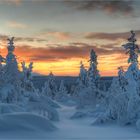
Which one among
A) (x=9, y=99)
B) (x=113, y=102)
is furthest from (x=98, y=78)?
(x=113, y=102)

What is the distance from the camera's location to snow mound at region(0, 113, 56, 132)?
25.1m

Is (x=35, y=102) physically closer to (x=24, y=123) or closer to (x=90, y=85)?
(x=24, y=123)

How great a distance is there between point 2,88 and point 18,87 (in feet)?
9.42

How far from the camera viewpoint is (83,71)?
74625 millimetres

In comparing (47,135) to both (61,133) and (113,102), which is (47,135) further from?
(113,102)

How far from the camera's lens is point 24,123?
25.9m

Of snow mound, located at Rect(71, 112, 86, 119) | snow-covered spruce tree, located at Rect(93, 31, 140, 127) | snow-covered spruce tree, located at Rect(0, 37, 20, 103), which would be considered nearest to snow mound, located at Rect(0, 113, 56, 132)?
snow-covered spruce tree, located at Rect(93, 31, 140, 127)

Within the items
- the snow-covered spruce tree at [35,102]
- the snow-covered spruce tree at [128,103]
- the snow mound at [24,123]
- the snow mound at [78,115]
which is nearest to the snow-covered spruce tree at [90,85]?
the snow-covered spruce tree at [35,102]

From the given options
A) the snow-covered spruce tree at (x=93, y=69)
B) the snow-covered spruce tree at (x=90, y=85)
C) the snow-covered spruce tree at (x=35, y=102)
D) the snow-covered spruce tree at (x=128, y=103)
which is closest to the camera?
the snow-covered spruce tree at (x=128, y=103)

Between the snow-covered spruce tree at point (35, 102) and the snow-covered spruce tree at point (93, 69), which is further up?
the snow-covered spruce tree at point (93, 69)


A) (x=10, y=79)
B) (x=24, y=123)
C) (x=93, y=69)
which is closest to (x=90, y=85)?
(x=93, y=69)

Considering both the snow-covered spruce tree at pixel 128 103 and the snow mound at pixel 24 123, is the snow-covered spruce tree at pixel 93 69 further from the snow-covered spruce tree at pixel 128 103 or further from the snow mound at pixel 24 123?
the snow mound at pixel 24 123

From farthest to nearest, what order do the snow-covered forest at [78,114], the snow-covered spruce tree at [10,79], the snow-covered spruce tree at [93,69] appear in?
the snow-covered spruce tree at [93,69], the snow-covered spruce tree at [10,79], the snow-covered forest at [78,114]

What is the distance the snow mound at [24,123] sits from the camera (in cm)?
2514
